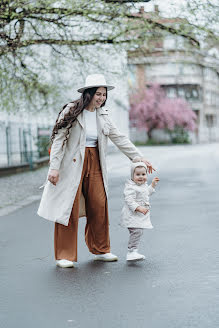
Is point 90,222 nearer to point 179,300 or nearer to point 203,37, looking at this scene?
point 179,300

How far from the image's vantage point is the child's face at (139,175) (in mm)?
5973

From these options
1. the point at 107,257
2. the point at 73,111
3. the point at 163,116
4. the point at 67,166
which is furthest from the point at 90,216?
the point at 163,116

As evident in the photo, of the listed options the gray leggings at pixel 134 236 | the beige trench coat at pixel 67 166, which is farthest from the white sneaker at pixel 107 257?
the beige trench coat at pixel 67 166

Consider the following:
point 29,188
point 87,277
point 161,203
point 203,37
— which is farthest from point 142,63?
point 87,277

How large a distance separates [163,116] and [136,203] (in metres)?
56.0

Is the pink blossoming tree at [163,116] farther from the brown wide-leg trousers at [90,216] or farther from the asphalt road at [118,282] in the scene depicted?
the brown wide-leg trousers at [90,216]

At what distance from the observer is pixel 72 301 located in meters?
4.72

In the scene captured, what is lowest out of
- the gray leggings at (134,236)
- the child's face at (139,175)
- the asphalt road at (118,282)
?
the asphalt road at (118,282)

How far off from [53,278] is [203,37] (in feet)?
37.2

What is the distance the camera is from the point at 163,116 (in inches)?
2422

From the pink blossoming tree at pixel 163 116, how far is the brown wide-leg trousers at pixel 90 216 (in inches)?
2173

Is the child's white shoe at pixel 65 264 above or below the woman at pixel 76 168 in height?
below

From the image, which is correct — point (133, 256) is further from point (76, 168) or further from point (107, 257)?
point (76, 168)

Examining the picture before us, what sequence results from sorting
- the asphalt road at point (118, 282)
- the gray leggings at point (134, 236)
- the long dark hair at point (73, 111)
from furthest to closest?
1. the gray leggings at point (134, 236)
2. the long dark hair at point (73, 111)
3. the asphalt road at point (118, 282)
